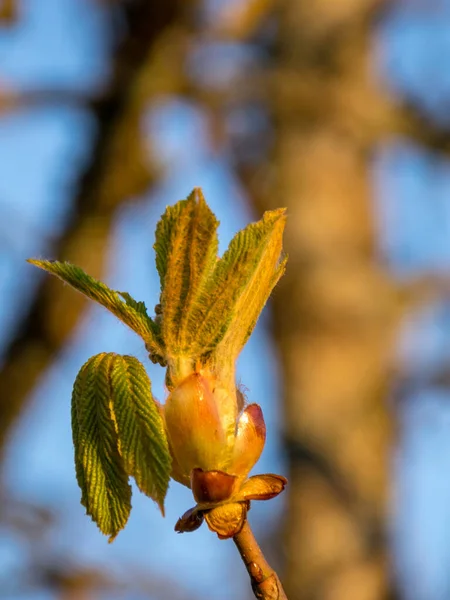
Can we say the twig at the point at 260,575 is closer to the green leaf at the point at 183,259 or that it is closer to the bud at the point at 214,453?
the bud at the point at 214,453

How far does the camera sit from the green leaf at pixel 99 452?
639 millimetres

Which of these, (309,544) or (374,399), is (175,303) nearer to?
(309,544)

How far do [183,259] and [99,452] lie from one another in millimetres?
145

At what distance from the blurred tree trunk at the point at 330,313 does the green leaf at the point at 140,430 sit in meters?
3.16

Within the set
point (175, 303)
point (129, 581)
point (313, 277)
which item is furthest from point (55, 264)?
point (313, 277)

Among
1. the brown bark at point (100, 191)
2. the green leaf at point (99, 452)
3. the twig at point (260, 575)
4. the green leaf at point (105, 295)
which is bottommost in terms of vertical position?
the twig at point (260, 575)

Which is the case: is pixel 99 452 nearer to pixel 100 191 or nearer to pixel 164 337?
pixel 164 337

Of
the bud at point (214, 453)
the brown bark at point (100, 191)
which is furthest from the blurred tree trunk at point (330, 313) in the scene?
the bud at point (214, 453)

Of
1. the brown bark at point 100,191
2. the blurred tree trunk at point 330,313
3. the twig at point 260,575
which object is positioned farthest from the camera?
the blurred tree trunk at point 330,313

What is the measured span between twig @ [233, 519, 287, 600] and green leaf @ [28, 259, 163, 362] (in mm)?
166

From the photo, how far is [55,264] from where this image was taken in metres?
0.69

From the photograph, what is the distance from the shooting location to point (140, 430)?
642 mm

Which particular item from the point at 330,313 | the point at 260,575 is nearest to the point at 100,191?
the point at 330,313

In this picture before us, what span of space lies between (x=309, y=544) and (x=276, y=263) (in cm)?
348
